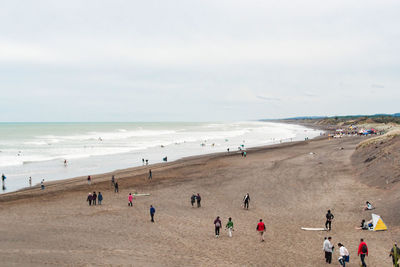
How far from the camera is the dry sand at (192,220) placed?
14.3 meters

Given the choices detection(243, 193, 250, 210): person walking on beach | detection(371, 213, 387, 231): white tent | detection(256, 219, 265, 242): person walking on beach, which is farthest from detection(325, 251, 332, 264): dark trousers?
detection(243, 193, 250, 210): person walking on beach

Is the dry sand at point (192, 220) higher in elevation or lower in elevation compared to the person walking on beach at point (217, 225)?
lower

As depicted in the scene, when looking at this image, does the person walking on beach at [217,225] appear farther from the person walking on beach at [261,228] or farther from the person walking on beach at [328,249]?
the person walking on beach at [328,249]

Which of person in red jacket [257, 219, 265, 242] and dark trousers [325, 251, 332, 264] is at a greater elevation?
person in red jacket [257, 219, 265, 242]

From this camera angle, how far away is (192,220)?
19.7 meters

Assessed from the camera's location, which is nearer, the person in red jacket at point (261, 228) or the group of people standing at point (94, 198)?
the person in red jacket at point (261, 228)

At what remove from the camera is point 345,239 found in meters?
16.2

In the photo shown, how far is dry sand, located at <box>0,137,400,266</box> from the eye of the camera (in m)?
14.3

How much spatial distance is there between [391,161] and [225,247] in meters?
18.3

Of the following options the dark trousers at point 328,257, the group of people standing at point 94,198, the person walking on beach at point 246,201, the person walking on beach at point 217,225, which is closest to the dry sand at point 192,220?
the dark trousers at point 328,257

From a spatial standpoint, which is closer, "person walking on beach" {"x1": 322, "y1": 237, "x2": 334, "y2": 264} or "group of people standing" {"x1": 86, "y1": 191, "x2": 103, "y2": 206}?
"person walking on beach" {"x1": 322, "y1": 237, "x2": 334, "y2": 264}

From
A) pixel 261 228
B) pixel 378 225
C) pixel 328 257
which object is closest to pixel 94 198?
pixel 261 228

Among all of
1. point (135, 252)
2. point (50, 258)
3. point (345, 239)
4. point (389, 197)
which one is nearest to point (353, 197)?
point (389, 197)

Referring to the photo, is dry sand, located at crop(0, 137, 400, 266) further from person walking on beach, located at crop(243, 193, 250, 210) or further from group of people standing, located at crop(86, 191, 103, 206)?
group of people standing, located at crop(86, 191, 103, 206)
